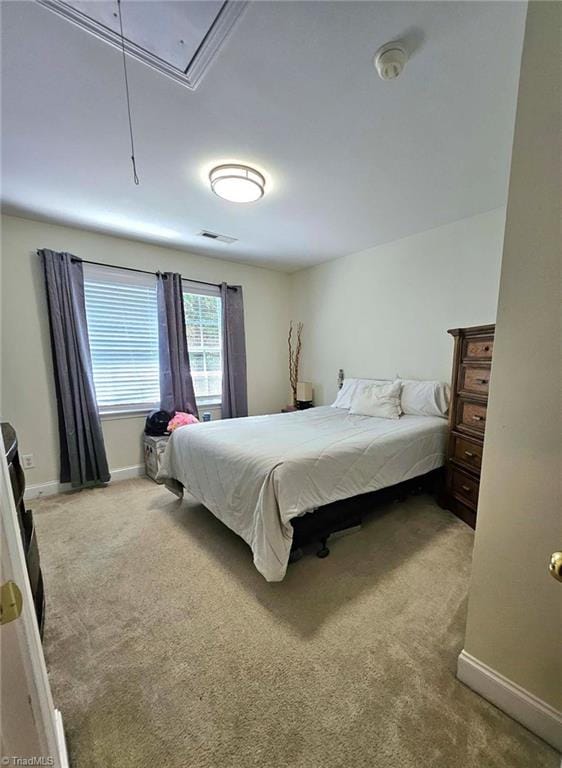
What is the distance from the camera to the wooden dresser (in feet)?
7.34

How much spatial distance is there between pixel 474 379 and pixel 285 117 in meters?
2.07

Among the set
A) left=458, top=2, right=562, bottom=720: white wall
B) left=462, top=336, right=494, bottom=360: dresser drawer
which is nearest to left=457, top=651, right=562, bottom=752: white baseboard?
left=458, top=2, right=562, bottom=720: white wall

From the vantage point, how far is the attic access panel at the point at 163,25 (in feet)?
3.58

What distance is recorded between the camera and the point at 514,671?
111 centimetres

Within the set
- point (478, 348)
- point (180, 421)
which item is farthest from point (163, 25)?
point (180, 421)

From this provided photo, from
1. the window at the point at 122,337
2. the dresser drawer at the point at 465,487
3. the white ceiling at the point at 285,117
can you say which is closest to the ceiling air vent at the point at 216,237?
the white ceiling at the point at 285,117

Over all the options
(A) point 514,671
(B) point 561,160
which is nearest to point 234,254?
(B) point 561,160

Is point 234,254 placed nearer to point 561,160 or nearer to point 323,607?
point 561,160

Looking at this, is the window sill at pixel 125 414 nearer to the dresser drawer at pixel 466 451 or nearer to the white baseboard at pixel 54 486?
the white baseboard at pixel 54 486

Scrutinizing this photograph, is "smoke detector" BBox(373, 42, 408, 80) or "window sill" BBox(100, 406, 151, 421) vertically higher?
"smoke detector" BBox(373, 42, 408, 80)

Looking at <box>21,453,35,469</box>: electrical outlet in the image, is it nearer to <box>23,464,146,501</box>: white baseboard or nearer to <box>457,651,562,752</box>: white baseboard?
<box>23,464,146,501</box>: white baseboard

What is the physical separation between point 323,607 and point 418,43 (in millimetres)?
2549

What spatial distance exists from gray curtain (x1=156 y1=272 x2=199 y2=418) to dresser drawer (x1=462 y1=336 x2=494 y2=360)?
2830mm

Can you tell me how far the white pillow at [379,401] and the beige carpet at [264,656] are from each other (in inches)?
45.0
